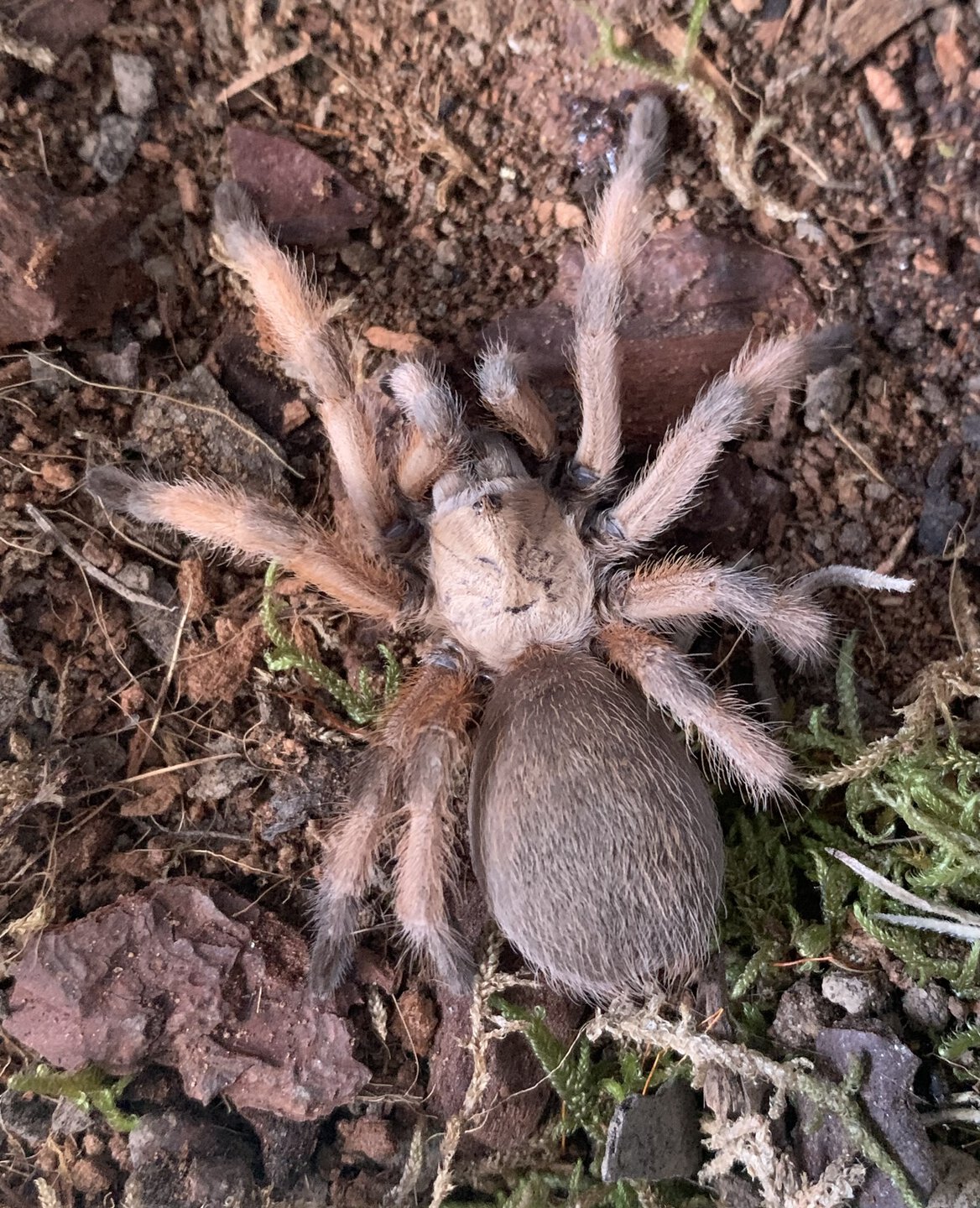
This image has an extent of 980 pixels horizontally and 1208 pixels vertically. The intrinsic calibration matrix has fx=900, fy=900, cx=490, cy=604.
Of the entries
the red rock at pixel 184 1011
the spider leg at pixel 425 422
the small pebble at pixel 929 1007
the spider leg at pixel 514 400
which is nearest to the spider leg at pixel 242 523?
the spider leg at pixel 425 422

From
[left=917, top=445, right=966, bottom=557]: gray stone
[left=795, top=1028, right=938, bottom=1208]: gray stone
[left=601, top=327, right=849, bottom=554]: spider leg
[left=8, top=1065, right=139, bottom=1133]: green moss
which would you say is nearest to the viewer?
[left=795, top=1028, right=938, bottom=1208]: gray stone

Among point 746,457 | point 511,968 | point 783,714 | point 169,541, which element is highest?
point 746,457

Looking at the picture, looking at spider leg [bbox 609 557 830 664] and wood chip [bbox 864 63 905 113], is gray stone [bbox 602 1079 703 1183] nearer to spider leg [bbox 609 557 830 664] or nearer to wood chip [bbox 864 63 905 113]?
spider leg [bbox 609 557 830 664]

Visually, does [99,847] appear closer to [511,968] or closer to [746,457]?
[511,968]

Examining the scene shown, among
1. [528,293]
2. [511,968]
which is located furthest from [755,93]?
[511,968]

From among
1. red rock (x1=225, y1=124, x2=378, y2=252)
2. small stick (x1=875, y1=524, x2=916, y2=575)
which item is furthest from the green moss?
small stick (x1=875, y1=524, x2=916, y2=575)

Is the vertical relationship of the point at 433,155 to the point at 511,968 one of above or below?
above
